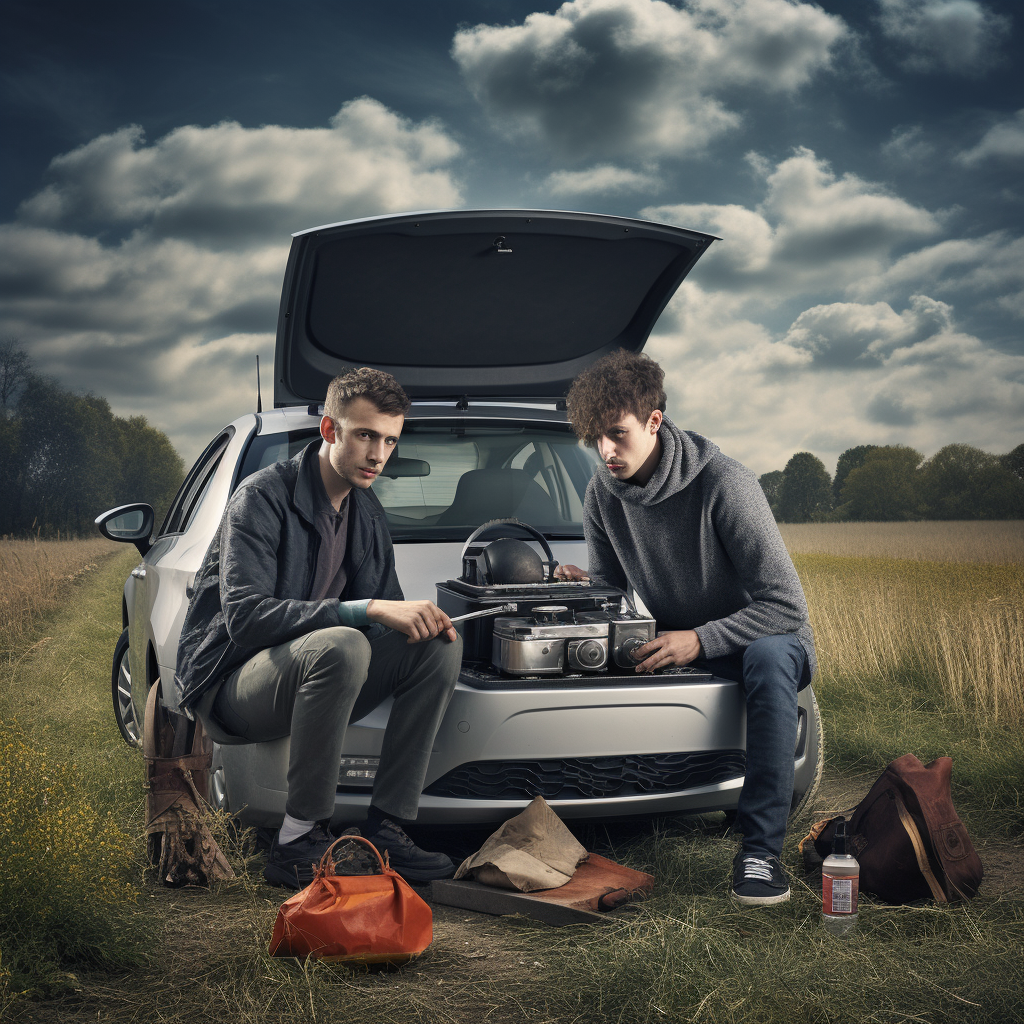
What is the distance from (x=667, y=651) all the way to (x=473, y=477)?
1.27 meters

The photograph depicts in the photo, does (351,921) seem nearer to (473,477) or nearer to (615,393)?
(615,393)

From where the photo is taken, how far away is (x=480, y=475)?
3.97 meters

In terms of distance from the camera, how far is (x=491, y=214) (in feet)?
11.6

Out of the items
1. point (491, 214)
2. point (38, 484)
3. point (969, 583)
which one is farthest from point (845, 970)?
point (38, 484)

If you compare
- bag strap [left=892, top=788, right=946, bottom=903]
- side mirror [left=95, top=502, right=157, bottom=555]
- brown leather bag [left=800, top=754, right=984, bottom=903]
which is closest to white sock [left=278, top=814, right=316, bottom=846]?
brown leather bag [left=800, top=754, right=984, bottom=903]

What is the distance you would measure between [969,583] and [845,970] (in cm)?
815

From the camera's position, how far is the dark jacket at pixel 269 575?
289 centimetres

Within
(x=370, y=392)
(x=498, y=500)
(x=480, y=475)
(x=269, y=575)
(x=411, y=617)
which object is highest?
(x=370, y=392)

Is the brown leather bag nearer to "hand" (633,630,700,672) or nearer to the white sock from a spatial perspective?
"hand" (633,630,700,672)

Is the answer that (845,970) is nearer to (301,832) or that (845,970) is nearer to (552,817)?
(552,817)

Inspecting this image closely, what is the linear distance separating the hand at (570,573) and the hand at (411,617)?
67 cm

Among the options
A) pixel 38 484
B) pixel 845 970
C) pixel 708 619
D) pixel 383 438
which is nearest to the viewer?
pixel 845 970

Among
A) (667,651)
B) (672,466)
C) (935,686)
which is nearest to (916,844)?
(667,651)

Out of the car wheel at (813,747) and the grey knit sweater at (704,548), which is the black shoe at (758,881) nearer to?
the car wheel at (813,747)
